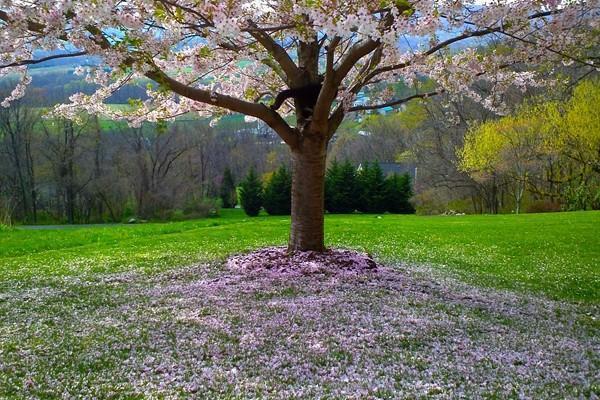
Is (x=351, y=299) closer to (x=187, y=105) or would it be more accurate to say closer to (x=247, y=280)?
(x=247, y=280)

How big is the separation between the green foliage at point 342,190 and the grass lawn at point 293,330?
38275 millimetres

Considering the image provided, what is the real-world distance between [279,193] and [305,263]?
43493 mm

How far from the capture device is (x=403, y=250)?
14.8 meters

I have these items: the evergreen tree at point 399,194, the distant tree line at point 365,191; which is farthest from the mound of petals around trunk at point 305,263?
the evergreen tree at point 399,194

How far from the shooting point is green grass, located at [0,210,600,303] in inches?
439

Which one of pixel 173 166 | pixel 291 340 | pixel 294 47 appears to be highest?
pixel 173 166

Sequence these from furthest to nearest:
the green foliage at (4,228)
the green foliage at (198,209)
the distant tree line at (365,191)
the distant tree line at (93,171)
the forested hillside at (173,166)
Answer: the green foliage at (198,209)
the distant tree line at (365,191)
the distant tree line at (93,171)
the forested hillside at (173,166)
the green foliage at (4,228)

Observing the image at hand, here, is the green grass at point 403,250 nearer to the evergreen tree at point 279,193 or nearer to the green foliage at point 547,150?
the green foliage at point 547,150

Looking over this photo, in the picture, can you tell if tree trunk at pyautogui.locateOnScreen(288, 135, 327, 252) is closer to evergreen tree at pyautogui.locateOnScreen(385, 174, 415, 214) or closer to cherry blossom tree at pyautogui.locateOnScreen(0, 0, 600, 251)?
cherry blossom tree at pyautogui.locateOnScreen(0, 0, 600, 251)

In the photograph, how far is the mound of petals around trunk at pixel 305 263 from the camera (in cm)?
973

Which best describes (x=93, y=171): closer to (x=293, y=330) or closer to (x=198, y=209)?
(x=198, y=209)

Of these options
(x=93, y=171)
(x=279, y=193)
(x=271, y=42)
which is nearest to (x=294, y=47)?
(x=271, y=42)

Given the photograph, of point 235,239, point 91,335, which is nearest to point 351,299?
point 91,335

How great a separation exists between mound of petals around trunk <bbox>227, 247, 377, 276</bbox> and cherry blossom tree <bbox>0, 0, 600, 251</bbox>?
41cm
